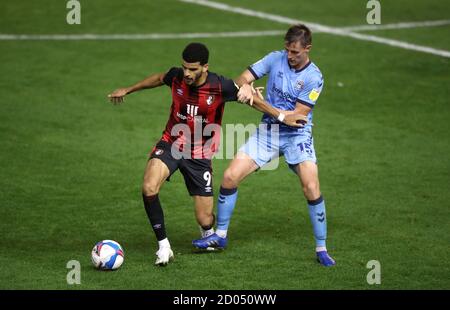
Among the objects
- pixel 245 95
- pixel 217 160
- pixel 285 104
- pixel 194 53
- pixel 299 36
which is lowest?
pixel 217 160

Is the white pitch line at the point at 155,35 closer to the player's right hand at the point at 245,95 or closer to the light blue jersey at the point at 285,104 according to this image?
the light blue jersey at the point at 285,104

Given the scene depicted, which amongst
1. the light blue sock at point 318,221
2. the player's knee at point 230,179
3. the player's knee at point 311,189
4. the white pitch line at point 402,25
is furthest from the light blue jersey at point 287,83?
the white pitch line at point 402,25

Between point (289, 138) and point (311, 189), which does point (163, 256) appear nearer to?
point (311, 189)

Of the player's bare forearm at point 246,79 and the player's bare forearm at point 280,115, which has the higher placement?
the player's bare forearm at point 246,79

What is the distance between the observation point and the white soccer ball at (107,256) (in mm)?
10148

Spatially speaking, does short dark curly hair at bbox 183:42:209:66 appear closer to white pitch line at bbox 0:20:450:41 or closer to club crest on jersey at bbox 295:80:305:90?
club crest on jersey at bbox 295:80:305:90

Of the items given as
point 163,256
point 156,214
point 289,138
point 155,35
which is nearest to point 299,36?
point 289,138

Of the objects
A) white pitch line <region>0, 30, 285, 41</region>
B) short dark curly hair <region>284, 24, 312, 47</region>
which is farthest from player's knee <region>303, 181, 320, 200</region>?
white pitch line <region>0, 30, 285, 41</region>

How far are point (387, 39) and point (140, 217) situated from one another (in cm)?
1092

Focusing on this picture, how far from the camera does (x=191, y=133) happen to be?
1095cm

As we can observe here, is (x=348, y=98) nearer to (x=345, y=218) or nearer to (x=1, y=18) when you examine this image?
(x=345, y=218)

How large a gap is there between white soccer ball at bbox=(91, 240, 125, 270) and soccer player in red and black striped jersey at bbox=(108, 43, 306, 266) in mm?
502

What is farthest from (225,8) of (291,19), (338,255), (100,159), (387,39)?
(338,255)

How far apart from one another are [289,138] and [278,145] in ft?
0.51
